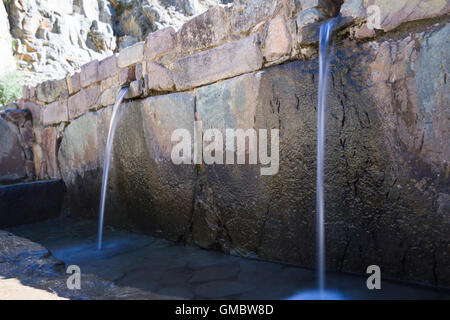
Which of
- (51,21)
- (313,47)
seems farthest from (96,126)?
(51,21)

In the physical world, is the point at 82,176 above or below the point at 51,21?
below

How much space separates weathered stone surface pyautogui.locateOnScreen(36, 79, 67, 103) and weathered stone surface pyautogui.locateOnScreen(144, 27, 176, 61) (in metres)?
1.54

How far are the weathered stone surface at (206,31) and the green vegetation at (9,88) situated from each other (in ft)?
22.8

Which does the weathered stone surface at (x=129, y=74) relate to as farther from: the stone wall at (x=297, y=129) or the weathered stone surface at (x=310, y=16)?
the weathered stone surface at (x=310, y=16)

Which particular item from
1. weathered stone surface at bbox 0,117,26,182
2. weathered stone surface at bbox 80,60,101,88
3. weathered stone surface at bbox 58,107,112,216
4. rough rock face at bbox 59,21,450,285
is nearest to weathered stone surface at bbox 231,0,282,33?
rough rock face at bbox 59,21,450,285

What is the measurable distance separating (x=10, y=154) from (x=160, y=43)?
9.45 ft

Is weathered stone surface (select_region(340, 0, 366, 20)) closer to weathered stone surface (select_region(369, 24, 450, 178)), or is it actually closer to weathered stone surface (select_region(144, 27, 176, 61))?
weathered stone surface (select_region(369, 24, 450, 178))

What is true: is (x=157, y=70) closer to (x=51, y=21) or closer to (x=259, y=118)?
(x=259, y=118)

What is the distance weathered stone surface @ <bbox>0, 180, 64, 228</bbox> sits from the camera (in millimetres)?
3393

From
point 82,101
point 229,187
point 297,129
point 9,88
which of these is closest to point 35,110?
point 82,101

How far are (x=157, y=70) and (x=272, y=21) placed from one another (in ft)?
3.51
